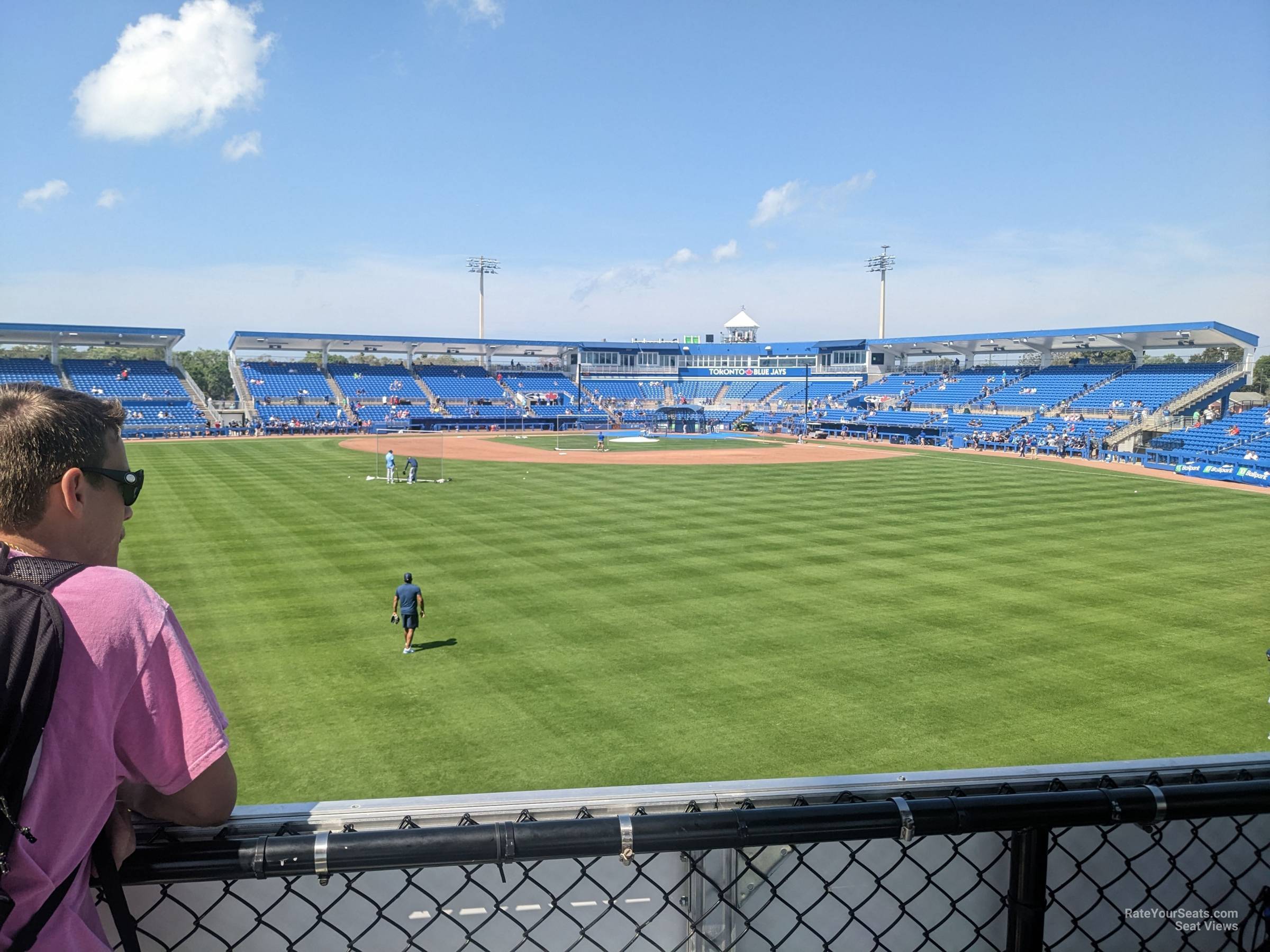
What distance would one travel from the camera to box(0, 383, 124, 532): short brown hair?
6.91ft

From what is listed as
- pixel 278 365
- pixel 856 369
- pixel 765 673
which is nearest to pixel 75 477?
pixel 765 673

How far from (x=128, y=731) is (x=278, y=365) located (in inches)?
3313

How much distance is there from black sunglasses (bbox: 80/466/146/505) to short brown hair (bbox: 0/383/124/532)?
0.02m

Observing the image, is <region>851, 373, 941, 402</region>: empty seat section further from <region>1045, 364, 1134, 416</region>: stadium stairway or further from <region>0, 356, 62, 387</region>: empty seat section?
<region>0, 356, 62, 387</region>: empty seat section

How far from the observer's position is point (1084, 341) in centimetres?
6769

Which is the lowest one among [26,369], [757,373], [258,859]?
[258,859]

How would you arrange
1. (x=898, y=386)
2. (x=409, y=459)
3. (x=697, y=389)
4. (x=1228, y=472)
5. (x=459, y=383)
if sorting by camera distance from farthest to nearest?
(x=697, y=389) → (x=459, y=383) → (x=898, y=386) → (x=1228, y=472) → (x=409, y=459)

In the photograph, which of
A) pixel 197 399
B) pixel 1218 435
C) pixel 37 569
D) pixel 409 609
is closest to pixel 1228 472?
pixel 1218 435

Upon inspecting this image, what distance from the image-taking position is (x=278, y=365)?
78875 mm

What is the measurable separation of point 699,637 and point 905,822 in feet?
41.3

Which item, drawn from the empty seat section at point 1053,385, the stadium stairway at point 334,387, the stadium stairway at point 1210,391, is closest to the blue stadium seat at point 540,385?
the stadium stairway at point 334,387

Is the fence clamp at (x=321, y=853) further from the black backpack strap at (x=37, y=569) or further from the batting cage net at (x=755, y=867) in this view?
the black backpack strap at (x=37, y=569)

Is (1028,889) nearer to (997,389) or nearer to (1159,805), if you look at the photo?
(1159,805)

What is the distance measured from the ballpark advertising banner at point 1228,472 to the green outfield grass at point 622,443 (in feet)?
83.8
